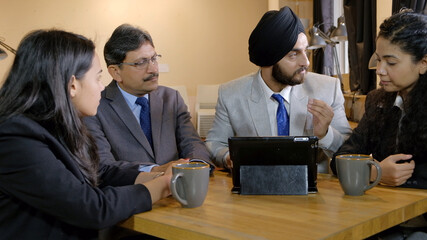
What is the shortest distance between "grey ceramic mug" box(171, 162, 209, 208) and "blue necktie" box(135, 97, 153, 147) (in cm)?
97

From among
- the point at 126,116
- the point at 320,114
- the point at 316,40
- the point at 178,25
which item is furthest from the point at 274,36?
the point at 178,25

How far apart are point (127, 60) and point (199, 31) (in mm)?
6619

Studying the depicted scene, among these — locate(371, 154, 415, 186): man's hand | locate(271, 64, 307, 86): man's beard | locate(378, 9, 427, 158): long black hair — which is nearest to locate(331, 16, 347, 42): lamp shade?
locate(271, 64, 307, 86): man's beard

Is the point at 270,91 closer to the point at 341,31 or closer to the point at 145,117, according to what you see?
the point at 145,117

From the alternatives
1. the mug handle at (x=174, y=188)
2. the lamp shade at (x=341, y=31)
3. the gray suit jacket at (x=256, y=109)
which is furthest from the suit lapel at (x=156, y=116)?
the lamp shade at (x=341, y=31)

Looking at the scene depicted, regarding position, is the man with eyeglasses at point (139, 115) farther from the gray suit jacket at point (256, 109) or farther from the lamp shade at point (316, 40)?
the lamp shade at point (316, 40)

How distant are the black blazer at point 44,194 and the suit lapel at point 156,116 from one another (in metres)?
1.02

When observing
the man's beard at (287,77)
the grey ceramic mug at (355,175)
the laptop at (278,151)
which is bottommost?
the grey ceramic mug at (355,175)

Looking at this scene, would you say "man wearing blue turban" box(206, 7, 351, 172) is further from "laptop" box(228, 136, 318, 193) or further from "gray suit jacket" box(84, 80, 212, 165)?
"laptop" box(228, 136, 318, 193)

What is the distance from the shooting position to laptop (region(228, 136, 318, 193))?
1.67 meters

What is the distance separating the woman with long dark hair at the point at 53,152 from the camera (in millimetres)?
1319

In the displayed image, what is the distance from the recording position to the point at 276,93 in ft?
8.12

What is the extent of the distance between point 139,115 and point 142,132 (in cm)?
16

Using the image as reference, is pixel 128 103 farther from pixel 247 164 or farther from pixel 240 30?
pixel 240 30
